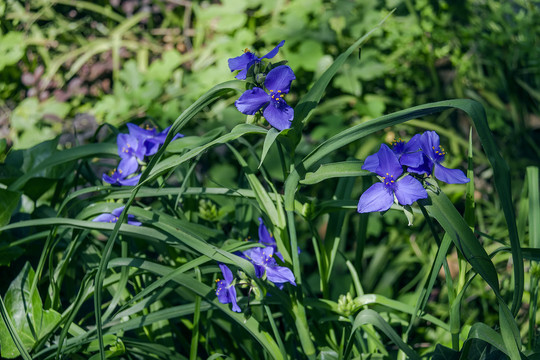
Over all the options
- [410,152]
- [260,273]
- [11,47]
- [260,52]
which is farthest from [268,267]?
[11,47]

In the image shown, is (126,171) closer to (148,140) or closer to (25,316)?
(148,140)

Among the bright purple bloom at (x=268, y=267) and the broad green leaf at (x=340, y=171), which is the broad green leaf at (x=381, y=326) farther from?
the broad green leaf at (x=340, y=171)

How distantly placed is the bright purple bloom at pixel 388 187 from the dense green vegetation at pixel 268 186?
0.04 meters

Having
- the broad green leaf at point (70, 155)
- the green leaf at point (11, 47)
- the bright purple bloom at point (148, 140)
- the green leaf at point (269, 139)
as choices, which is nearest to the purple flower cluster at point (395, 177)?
the green leaf at point (269, 139)

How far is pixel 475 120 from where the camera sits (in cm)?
67

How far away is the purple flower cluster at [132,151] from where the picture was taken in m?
1.03

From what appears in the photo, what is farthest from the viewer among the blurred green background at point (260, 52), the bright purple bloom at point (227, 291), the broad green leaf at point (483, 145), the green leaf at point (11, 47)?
the green leaf at point (11, 47)

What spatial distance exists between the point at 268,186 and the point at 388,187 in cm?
86

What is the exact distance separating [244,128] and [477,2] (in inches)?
89.4

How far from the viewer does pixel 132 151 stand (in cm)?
105

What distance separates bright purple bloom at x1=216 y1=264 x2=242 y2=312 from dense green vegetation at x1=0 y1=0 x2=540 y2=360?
2cm

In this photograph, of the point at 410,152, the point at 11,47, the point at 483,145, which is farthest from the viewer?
the point at 11,47

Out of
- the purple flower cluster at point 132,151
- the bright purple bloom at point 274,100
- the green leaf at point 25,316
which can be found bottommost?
the green leaf at point 25,316

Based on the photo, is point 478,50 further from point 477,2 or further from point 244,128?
point 244,128
